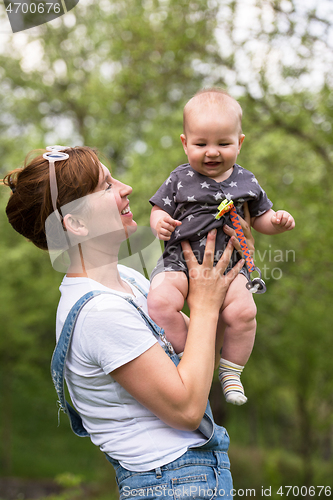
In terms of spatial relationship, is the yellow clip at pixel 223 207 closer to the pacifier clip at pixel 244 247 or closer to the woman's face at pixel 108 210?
the pacifier clip at pixel 244 247

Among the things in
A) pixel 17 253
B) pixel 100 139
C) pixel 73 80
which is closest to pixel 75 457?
pixel 17 253

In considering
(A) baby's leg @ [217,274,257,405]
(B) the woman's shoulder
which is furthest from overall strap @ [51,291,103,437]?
(A) baby's leg @ [217,274,257,405]

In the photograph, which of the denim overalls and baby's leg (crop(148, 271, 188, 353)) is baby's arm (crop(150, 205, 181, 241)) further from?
the denim overalls

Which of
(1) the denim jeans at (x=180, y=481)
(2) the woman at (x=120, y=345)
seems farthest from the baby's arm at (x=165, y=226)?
(1) the denim jeans at (x=180, y=481)

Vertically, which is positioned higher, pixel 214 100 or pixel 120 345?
pixel 214 100

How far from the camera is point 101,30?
Result: 1128cm

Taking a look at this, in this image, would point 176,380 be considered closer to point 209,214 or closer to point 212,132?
point 209,214

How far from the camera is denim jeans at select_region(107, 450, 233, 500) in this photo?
Result: 5.07ft

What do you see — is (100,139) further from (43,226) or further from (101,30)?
(43,226)

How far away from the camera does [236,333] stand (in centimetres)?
189

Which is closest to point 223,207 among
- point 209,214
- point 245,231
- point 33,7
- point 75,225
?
point 209,214

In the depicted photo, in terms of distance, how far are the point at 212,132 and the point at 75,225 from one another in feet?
2.21

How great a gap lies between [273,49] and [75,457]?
12.4 metres

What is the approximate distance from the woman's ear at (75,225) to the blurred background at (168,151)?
3722mm
